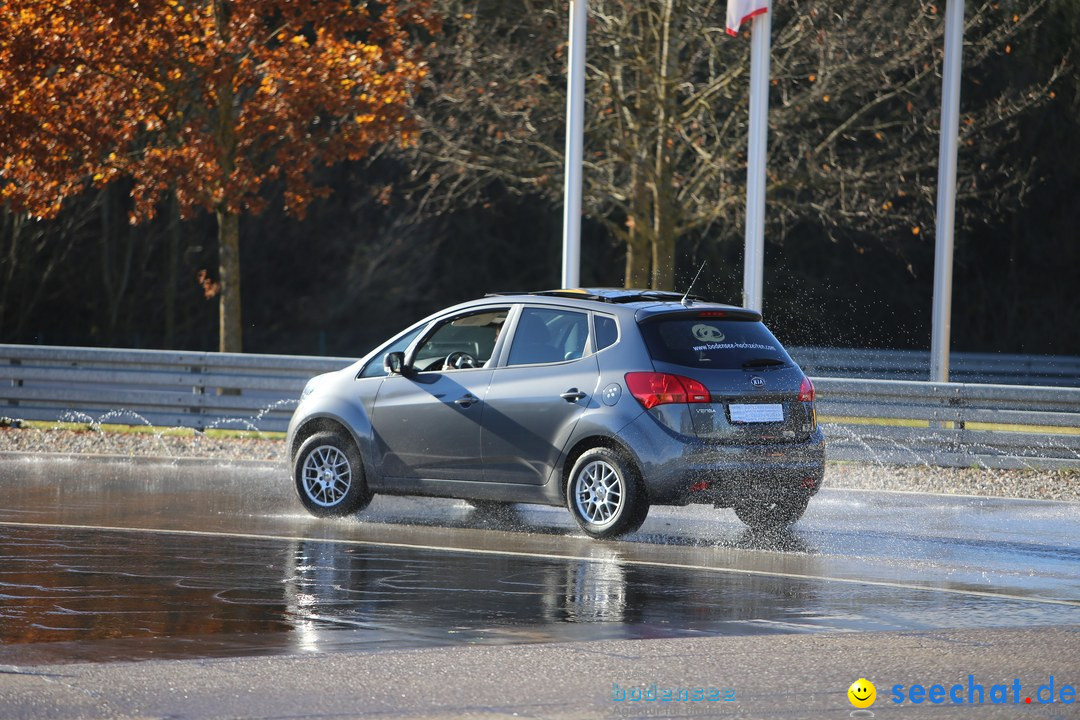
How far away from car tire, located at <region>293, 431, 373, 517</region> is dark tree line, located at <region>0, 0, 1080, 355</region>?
11.5m

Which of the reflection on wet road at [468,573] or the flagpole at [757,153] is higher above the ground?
the flagpole at [757,153]

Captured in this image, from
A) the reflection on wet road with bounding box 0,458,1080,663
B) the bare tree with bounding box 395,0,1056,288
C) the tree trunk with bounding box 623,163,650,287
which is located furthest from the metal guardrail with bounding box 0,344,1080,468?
the tree trunk with bounding box 623,163,650,287

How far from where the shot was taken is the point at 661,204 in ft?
84.1

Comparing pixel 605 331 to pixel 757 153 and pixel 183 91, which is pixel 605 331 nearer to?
pixel 757 153

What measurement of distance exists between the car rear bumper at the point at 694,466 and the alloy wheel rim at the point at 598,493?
0.24 meters

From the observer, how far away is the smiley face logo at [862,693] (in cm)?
639

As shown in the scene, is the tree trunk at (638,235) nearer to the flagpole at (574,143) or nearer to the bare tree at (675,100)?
the bare tree at (675,100)

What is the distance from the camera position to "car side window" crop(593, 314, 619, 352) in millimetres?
11211

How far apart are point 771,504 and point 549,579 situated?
2.64 metres

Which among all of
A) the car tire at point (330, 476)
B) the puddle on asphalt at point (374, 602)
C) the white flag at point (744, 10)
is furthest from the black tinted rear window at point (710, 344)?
the white flag at point (744, 10)

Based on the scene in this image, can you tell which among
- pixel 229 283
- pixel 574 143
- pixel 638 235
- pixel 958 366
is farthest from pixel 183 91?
pixel 958 366

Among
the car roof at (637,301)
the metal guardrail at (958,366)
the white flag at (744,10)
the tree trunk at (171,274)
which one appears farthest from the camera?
the tree trunk at (171,274)

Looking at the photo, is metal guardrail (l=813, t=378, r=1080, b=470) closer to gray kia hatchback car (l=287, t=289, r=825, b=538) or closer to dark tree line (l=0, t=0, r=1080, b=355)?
gray kia hatchback car (l=287, t=289, r=825, b=538)

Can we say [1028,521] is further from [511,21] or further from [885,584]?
[511,21]
